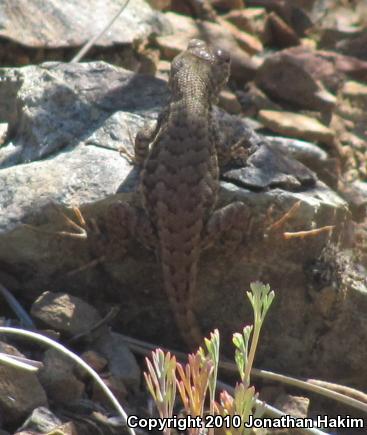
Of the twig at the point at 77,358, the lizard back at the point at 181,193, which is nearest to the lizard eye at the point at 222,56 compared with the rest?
the lizard back at the point at 181,193

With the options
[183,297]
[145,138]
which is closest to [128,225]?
[183,297]

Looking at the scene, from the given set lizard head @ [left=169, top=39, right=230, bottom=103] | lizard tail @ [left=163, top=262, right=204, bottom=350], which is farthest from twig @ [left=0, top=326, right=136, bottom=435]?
lizard head @ [left=169, top=39, right=230, bottom=103]

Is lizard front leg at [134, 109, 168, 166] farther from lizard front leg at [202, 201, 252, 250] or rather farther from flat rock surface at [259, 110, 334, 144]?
flat rock surface at [259, 110, 334, 144]

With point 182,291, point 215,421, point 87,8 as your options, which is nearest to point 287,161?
point 182,291

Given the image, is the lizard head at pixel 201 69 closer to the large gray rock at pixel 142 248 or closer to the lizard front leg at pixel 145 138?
the lizard front leg at pixel 145 138

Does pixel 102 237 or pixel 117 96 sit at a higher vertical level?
pixel 117 96

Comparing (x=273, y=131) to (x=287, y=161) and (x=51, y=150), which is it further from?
(x=51, y=150)
